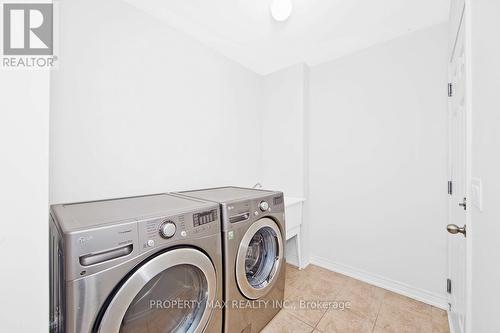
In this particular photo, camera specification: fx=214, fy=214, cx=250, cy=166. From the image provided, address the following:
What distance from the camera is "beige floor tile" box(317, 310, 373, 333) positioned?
1521mm

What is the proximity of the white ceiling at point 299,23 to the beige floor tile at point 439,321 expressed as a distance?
2.32m

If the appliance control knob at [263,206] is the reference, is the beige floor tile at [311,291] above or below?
below

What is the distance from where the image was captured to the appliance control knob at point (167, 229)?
0.96 m

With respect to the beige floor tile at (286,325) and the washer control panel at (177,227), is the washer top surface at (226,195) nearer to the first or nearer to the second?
the washer control panel at (177,227)

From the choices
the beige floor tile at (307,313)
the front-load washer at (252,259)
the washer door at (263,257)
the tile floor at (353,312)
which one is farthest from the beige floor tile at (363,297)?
the washer door at (263,257)

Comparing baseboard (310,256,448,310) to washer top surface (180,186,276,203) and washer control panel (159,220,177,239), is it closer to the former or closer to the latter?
washer top surface (180,186,276,203)

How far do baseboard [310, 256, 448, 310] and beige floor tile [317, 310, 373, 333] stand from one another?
554mm

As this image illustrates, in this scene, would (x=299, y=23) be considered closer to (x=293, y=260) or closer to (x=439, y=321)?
(x=293, y=260)

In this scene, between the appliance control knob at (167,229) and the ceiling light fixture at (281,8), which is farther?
the ceiling light fixture at (281,8)

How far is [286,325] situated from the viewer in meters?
1.57

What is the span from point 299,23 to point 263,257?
1.90 m

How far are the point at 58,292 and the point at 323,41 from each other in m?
2.49

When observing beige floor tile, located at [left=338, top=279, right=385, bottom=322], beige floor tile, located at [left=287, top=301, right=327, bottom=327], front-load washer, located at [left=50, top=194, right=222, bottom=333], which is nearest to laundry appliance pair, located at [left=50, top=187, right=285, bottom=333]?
front-load washer, located at [left=50, top=194, right=222, bottom=333]

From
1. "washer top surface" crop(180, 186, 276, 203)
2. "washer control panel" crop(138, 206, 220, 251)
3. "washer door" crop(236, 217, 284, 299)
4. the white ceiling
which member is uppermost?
the white ceiling
